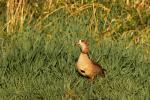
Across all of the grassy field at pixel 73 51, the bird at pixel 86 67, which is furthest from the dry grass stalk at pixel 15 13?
the bird at pixel 86 67

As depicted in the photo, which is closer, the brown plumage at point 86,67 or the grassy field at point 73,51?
the grassy field at point 73,51

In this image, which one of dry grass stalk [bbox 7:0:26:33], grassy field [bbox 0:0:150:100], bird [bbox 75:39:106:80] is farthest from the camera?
dry grass stalk [bbox 7:0:26:33]

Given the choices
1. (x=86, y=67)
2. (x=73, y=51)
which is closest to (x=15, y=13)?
(x=73, y=51)

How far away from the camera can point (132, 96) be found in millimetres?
5930

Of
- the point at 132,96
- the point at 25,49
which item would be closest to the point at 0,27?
the point at 25,49

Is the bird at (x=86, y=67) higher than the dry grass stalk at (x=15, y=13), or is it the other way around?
the dry grass stalk at (x=15, y=13)

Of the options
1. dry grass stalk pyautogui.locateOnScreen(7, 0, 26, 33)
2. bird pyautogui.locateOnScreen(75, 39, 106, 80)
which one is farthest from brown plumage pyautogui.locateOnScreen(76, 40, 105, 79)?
dry grass stalk pyautogui.locateOnScreen(7, 0, 26, 33)

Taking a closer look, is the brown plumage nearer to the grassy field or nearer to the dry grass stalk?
the grassy field

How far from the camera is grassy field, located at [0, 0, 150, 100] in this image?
6.15 metres

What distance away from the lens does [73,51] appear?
7.18 meters

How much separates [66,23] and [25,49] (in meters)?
1.61

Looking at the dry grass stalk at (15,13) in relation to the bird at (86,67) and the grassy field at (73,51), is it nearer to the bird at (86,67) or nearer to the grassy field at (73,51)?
A: the grassy field at (73,51)

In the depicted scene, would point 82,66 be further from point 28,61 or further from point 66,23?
point 66,23

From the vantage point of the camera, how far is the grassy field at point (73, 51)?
615cm
